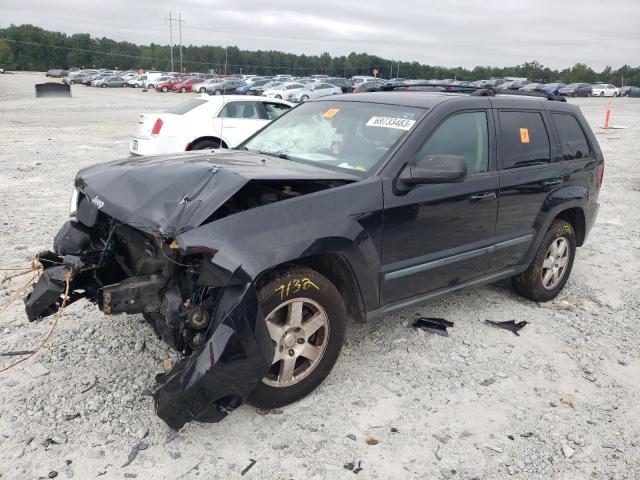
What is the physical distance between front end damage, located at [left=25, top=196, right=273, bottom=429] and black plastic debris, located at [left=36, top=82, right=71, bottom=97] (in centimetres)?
4115

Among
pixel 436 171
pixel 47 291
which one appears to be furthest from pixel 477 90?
pixel 47 291

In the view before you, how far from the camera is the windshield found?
12.4 feet

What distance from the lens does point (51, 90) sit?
39.5 m

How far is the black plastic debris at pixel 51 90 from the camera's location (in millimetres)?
38784

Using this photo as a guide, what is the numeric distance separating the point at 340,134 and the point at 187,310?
1859 mm

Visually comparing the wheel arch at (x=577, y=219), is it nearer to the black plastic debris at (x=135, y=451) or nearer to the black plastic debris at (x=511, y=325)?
the black plastic debris at (x=511, y=325)

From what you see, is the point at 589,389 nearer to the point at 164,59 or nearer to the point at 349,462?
the point at 349,462

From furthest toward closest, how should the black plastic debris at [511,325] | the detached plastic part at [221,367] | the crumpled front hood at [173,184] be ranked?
1. the black plastic debris at [511,325]
2. the crumpled front hood at [173,184]
3. the detached plastic part at [221,367]

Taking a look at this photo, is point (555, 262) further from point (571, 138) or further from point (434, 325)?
point (434, 325)

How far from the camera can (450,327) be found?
14.6 feet

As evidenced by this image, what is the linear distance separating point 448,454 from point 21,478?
7.11ft

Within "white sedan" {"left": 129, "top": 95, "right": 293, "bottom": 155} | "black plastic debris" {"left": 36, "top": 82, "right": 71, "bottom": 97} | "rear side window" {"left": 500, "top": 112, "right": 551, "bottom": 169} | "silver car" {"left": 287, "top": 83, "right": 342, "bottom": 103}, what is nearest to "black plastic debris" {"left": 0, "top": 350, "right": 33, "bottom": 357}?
"rear side window" {"left": 500, "top": 112, "right": 551, "bottom": 169}

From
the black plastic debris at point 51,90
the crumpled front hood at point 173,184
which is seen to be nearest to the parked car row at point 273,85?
the black plastic debris at point 51,90

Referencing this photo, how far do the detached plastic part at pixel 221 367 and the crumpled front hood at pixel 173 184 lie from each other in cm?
49
